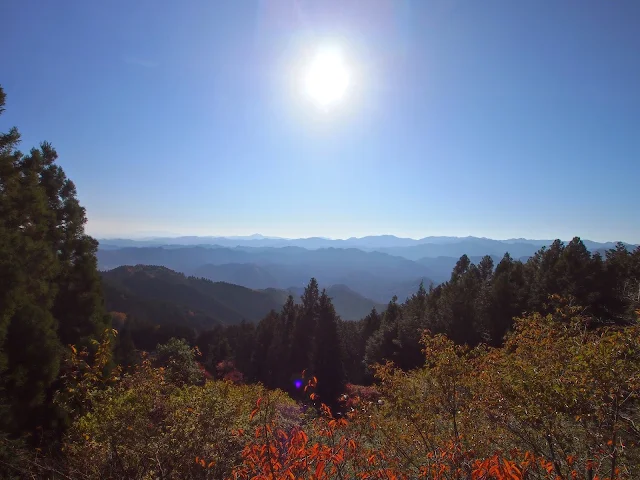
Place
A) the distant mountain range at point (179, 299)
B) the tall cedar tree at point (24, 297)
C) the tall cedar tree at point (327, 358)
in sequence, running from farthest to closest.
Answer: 1. the distant mountain range at point (179, 299)
2. the tall cedar tree at point (327, 358)
3. the tall cedar tree at point (24, 297)

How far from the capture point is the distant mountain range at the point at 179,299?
102m

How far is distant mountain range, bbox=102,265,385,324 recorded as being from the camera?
102m

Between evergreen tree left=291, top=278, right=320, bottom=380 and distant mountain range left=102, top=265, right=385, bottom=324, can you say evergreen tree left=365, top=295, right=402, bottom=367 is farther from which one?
distant mountain range left=102, top=265, right=385, bottom=324

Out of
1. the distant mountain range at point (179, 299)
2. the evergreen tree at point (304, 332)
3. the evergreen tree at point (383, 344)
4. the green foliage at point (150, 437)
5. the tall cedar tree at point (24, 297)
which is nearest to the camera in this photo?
the green foliage at point (150, 437)

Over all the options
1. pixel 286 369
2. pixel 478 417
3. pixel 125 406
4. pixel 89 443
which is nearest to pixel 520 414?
pixel 478 417

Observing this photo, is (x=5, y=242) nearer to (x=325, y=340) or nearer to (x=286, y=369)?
(x=325, y=340)

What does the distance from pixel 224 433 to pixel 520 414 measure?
14.5 ft

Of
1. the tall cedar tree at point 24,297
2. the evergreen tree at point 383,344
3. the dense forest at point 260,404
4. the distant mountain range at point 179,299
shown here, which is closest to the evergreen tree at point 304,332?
the evergreen tree at point 383,344

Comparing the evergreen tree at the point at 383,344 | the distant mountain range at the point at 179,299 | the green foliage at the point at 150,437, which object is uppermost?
the green foliage at the point at 150,437

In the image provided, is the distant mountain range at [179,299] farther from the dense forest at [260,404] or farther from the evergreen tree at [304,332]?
the dense forest at [260,404]

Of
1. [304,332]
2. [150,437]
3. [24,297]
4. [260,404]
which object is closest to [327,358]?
[304,332]

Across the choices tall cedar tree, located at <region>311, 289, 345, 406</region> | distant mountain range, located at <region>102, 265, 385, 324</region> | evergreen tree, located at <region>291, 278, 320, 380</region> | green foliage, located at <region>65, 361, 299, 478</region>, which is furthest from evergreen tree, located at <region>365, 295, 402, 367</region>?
distant mountain range, located at <region>102, 265, 385, 324</region>

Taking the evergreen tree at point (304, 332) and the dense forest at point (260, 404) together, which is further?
the evergreen tree at point (304, 332)

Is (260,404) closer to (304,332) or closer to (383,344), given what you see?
(304,332)
